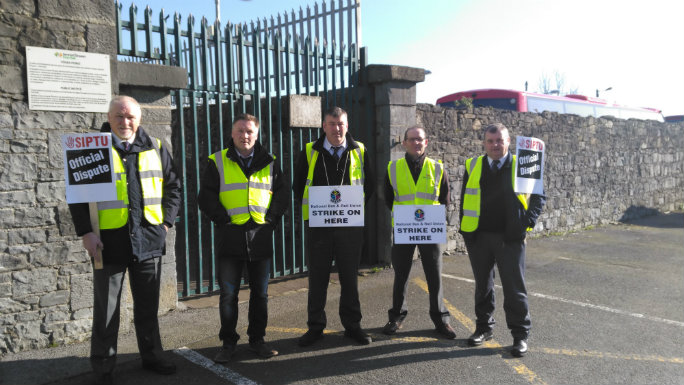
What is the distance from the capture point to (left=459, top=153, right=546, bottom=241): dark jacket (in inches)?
161

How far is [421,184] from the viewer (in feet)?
14.8

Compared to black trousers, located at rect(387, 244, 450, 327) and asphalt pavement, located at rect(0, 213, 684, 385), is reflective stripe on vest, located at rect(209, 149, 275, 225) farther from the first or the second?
black trousers, located at rect(387, 244, 450, 327)

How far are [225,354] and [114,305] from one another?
929mm

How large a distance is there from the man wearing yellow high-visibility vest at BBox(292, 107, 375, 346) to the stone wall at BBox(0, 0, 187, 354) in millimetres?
1794

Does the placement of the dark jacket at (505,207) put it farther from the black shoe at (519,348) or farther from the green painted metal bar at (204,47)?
the green painted metal bar at (204,47)

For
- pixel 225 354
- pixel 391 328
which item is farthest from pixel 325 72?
pixel 225 354

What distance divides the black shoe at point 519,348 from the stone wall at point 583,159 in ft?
11.8

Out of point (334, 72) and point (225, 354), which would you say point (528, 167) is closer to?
point (225, 354)

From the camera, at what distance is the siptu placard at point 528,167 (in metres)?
4.05

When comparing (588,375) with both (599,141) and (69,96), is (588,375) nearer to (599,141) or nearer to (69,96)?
(69,96)

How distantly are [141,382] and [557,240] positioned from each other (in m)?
8.60

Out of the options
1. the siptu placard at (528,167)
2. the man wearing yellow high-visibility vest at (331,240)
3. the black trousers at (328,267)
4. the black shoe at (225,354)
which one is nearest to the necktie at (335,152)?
the man wearing yellow high-visibility vest at (331,240)

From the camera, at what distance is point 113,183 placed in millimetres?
3400

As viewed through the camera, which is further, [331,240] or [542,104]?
[542,104]
